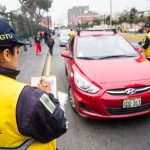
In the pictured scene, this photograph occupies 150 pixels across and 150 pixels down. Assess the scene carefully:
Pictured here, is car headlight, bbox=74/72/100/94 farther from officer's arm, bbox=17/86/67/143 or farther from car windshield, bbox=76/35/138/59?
officer's arm, bbox=17/86/67/143

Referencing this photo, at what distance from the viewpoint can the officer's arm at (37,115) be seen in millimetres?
1538

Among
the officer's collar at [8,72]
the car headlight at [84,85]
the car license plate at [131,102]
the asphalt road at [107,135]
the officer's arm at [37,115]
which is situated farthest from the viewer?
the car headlight at [84,85]

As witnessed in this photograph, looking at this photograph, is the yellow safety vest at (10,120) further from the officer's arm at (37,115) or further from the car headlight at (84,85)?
the car headlight at (84,85)

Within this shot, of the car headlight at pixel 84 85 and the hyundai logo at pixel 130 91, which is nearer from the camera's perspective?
the hyundai logo at pixel 130 91

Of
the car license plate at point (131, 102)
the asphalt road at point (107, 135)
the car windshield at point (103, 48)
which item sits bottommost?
the asphalt road at point (107, 135)

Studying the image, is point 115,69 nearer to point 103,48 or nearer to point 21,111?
point 103,48

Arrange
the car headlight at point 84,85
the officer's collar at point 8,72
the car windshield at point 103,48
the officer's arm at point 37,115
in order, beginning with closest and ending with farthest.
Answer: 1. the officer's arm at point 37,115
2. the officer's collar at point 8,72
3. the car headlight at point 84,85
4. the car windshield at point 103,48

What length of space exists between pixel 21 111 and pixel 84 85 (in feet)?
11.0

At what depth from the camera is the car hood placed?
15.8ft

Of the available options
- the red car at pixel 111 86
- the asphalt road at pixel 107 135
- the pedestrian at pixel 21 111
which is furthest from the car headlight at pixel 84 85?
the pedestrian at pixel 21 111

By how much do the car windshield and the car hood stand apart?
11.3 inches

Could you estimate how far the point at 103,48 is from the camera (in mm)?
6332

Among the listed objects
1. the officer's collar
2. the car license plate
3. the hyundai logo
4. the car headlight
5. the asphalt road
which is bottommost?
the asphalt road

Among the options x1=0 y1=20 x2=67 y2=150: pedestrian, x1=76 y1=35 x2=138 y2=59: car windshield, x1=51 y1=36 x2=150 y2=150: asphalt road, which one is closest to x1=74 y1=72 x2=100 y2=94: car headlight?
x1=51 y1=36 x2=150 y2=150: asphalt road
